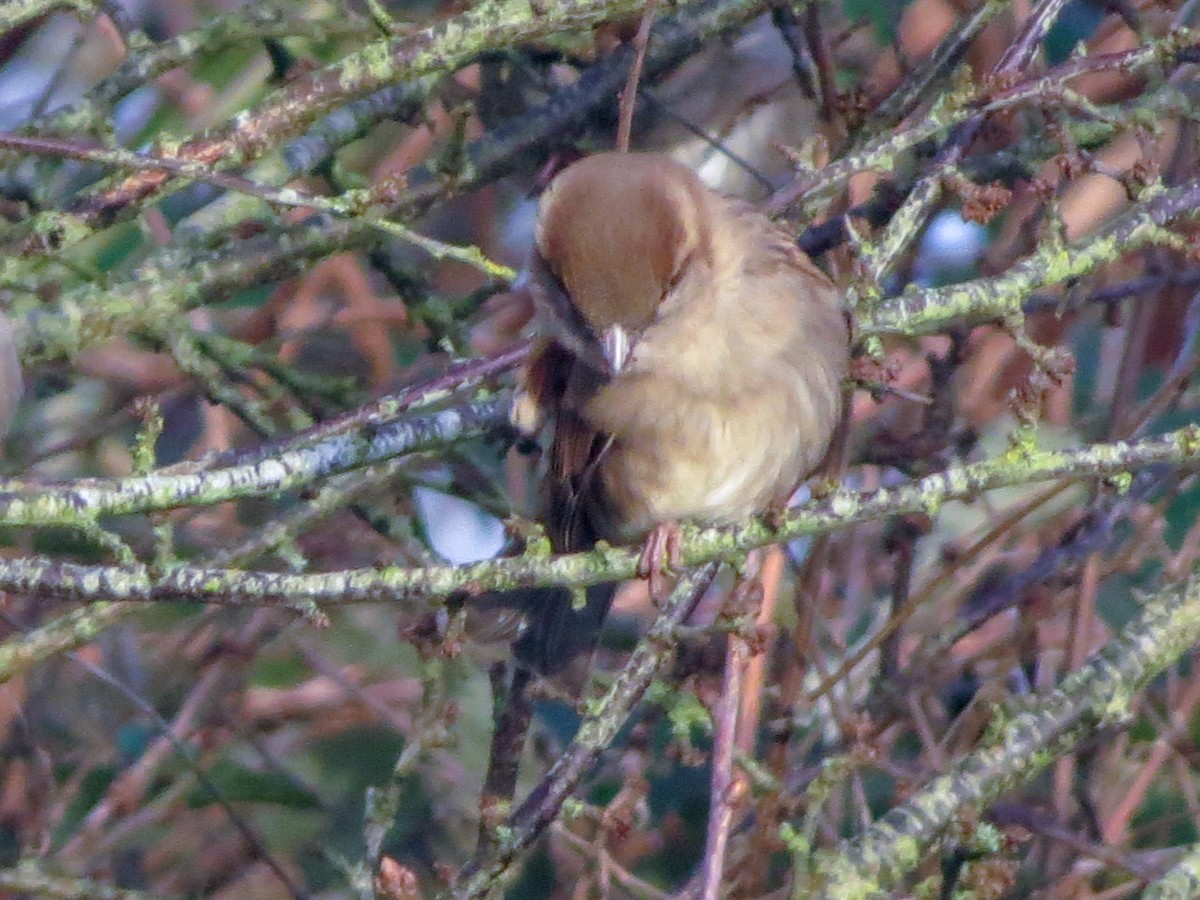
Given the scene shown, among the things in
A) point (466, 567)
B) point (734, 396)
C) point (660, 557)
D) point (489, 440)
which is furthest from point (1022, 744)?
point (489, 440)

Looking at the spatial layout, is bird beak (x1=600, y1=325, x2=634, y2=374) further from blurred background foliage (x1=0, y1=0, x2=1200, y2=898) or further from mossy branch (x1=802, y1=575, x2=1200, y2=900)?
mossy branch (x1=802, y1=575, x2=1200, y2=900)

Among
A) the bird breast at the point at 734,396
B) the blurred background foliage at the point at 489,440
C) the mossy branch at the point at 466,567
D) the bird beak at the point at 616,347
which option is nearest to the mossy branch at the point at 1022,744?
the blurred background foliage at the point at 489,440

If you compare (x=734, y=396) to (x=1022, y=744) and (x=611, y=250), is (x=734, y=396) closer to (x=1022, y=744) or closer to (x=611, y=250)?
(x=611, y=250)

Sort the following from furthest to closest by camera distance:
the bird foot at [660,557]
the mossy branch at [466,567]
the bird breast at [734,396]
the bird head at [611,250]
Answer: the bird breast at [734,396] < the bird head at [611,250] < the bird foot at [660,557] < the mossy branch at [466,567]

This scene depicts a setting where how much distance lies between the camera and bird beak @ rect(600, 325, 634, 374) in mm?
3129

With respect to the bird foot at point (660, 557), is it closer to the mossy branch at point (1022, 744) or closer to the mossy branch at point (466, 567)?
the mossy branch at point (466, 567)

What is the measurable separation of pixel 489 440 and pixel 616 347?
2.13 feet

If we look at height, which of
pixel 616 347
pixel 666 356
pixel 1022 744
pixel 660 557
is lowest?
pixel 1022 744

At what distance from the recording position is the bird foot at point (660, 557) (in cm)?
300

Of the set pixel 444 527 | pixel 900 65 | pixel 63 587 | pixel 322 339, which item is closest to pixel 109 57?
→ pixel 322 339

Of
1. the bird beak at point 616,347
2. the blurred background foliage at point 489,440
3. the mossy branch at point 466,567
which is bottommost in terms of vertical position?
the blurred background foliage at point 489,440

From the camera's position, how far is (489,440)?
12.2ft

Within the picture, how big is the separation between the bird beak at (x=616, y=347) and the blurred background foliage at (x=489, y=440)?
1.44ft

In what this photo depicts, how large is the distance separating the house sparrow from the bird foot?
1cm
